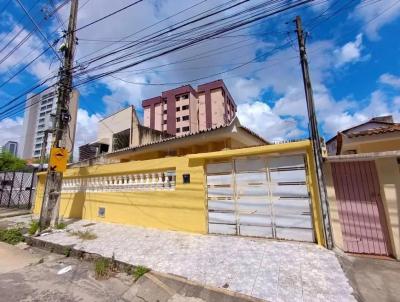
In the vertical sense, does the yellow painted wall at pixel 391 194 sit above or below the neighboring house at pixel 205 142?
below

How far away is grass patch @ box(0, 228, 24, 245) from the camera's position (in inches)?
256

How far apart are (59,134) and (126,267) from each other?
5.19 metres

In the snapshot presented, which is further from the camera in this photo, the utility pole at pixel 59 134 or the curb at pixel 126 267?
the utility pole at pixel 59 134

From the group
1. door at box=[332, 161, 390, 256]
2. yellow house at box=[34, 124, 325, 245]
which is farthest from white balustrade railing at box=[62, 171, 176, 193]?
door at box=[332, 161, 390, 256]

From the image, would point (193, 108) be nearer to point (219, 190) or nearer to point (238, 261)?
point (219, 190)

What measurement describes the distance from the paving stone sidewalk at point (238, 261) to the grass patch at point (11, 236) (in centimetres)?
100

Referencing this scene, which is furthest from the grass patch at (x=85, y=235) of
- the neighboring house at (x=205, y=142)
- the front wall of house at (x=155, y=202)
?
the neighboring house at (x=205, y=142)

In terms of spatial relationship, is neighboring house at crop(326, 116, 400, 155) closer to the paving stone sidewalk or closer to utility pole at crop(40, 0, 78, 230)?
the paving stone sidewalk

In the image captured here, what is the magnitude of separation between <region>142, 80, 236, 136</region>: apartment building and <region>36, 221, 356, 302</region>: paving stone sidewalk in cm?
4406

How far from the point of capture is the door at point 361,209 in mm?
4301

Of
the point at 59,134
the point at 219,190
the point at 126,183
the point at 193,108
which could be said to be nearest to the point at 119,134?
the point at 59,134

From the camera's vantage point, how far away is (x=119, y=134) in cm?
1627

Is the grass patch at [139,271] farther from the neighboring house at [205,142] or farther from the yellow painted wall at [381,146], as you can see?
the yellow painted wall at [381,146]

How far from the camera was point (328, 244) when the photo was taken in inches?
176
